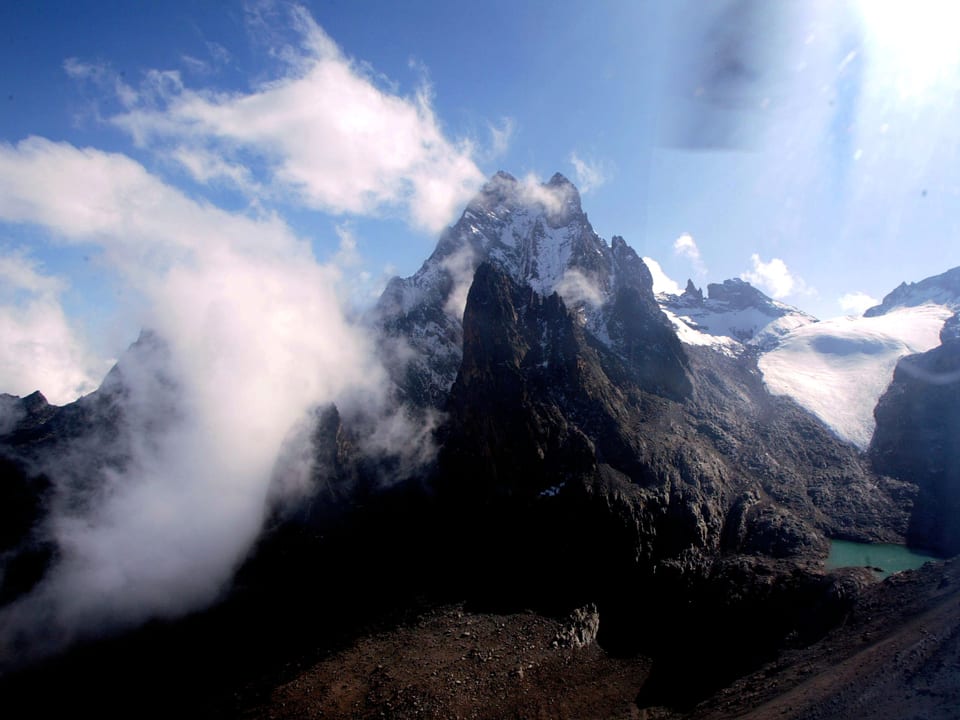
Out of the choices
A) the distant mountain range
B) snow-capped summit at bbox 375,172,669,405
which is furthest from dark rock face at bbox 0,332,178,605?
→ snow-capped summit at bbox 375,172,669,405

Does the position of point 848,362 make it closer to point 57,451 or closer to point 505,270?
point 505,270

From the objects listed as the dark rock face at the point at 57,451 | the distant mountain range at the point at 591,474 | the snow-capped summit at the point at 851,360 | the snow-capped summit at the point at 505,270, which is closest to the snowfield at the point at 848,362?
the snow-capped summit at the point at 851,360

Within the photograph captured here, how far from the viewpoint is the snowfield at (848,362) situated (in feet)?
409

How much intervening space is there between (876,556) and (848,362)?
372 feet

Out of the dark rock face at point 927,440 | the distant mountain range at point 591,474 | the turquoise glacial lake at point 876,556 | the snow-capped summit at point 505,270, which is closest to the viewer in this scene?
the distant mountain range at point 591,474

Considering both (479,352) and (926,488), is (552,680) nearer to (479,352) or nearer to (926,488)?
(479,352)

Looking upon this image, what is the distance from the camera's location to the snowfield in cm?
12481

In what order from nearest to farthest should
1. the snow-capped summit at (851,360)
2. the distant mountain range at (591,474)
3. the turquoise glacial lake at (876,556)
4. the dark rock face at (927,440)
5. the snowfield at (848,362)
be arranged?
the distant mountain range at (591,474) < the turquoise glacial lake at (876,556) < the dark rock face at (927,440) < the snowfield at (848,362) < the snow-capped summit at (851,360)

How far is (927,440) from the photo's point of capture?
9638 cm

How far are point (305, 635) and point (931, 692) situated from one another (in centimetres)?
5673

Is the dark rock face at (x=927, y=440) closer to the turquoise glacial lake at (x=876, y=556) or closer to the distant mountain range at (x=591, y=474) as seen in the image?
the distant mountain range at (x=591, y=474)

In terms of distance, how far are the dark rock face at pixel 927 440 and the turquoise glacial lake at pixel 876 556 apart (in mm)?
3754

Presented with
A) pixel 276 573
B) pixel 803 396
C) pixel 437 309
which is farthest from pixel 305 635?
pixel 803 396

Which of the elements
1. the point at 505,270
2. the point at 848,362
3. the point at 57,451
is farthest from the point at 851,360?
the point at 57,451
